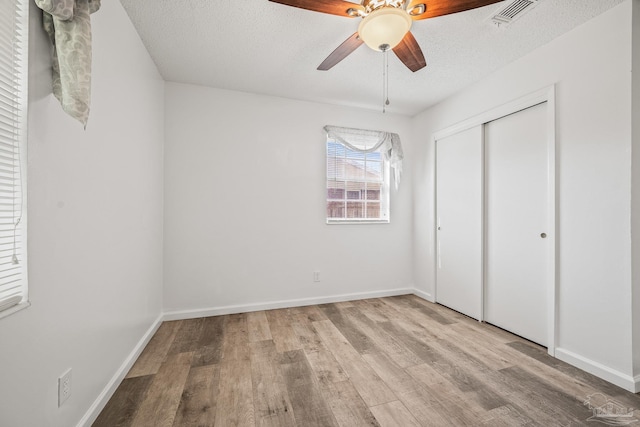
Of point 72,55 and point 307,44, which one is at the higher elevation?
point 307,44

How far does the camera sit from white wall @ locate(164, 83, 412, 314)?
292cm

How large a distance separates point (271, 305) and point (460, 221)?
2.41m

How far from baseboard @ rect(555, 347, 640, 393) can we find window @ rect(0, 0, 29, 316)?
3202mm

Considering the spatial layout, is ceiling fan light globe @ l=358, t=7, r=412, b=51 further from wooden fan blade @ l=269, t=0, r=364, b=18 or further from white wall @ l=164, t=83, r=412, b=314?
white wall @ l=164, t=83, r=412, b=314

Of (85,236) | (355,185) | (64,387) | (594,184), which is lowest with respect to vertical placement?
(64,387)

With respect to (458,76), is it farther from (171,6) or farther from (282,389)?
(282,389)

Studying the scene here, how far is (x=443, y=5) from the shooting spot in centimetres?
148

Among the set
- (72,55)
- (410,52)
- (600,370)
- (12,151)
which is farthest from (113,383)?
(600,370)

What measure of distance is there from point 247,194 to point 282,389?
6.63 feet

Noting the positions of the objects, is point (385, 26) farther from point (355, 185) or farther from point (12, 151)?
point (355, 185)

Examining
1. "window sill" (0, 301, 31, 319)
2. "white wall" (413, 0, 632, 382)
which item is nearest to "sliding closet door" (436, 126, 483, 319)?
"white wall" (413, 0, 632, 382)

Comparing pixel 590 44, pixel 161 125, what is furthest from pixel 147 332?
pixel 590 44

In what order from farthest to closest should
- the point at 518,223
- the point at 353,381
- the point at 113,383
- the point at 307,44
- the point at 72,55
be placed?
the point at 518,223, the point at 307,44, the point at 353,381, the point at 113,383, the point at 72,55

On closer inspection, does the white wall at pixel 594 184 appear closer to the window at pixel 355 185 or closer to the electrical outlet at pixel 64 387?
the window at pixel 355 185
